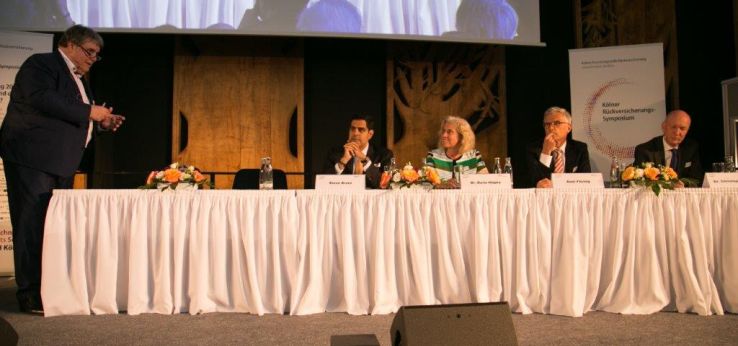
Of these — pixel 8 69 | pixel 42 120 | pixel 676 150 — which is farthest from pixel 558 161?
pixel 8 69

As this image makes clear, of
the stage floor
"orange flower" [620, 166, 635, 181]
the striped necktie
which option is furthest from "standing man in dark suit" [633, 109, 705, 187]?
the stage floor

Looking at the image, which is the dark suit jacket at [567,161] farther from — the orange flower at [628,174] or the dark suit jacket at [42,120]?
the dark suit jacket at [42,120]

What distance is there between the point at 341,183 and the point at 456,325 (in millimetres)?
1596

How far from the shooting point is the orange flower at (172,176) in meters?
2.95

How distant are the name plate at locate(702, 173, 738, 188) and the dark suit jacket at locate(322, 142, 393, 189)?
1801 millimetres

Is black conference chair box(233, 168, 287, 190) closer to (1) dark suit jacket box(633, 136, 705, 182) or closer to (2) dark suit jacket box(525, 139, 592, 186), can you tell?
(2) dark suit jacket box(525, 139, 592, 186)

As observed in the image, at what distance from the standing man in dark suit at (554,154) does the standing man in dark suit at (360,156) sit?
0.94m

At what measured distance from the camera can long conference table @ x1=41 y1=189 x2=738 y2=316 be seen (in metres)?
2.91

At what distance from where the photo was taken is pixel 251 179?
432 centimetres

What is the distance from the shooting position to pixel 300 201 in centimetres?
296

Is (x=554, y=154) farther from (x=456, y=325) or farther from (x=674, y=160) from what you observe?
(x=456, y=325)

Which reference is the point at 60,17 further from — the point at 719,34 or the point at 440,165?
the point at 719,34

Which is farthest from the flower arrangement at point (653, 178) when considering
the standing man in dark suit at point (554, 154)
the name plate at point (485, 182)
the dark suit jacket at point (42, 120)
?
the dark suit jacket at point (42, 120)

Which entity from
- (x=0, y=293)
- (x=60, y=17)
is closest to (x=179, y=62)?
(x=60, y=17)
